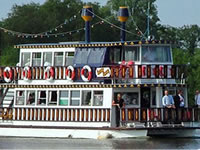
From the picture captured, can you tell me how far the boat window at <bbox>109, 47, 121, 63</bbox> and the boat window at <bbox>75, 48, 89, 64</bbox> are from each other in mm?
1196

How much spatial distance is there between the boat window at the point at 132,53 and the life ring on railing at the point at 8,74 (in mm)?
5946

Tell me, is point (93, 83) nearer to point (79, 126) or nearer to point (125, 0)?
point (79, 126)

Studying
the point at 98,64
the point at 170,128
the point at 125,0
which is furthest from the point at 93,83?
the point at 125,0

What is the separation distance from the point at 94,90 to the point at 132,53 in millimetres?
2604

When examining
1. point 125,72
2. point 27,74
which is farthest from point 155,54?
point 27,74

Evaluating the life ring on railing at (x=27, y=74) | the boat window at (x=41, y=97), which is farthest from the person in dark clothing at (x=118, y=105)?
the life ring on railing at (x=27, y=74)

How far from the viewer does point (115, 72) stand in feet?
142

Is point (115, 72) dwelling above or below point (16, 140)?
above

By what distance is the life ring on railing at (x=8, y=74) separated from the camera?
46.0m

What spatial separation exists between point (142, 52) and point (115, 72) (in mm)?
1707

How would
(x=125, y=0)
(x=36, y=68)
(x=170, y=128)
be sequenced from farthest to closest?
1. (x=125, y=0)
2. (x=36, y=68)
3. (x=170, y=128)

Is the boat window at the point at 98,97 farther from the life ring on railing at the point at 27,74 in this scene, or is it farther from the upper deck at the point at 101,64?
the life ring on railing at the point at 27,74

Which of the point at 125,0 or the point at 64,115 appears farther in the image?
the point at 125,0

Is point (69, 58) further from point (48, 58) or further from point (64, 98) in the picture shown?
point (64, 98)
